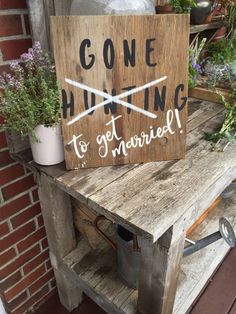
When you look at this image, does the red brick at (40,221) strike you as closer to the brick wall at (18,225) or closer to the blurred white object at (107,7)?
the brick wall at (18,225)

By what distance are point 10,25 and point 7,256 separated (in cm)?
84

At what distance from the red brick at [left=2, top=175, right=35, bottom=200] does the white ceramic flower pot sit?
0.25 metres

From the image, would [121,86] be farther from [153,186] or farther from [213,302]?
[213,302]

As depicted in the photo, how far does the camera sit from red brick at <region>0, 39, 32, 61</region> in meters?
0.88

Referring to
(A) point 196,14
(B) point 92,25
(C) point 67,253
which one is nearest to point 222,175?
(B) point 92,25

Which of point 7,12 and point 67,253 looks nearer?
point 7,12

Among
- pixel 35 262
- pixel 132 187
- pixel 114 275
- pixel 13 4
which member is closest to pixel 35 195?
pixel 35 262

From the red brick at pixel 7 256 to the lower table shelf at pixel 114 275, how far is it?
0.21 meters

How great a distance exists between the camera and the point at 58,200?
3.42 feet

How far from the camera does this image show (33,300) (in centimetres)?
138

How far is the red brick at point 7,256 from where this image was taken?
1.14 meters

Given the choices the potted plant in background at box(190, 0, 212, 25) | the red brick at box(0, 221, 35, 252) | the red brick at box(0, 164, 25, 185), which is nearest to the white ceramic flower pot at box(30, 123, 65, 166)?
the red brick at box(0, 164, 25, 185)

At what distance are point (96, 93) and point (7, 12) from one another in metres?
0.37

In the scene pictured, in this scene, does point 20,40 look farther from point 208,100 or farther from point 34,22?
point 208,100
